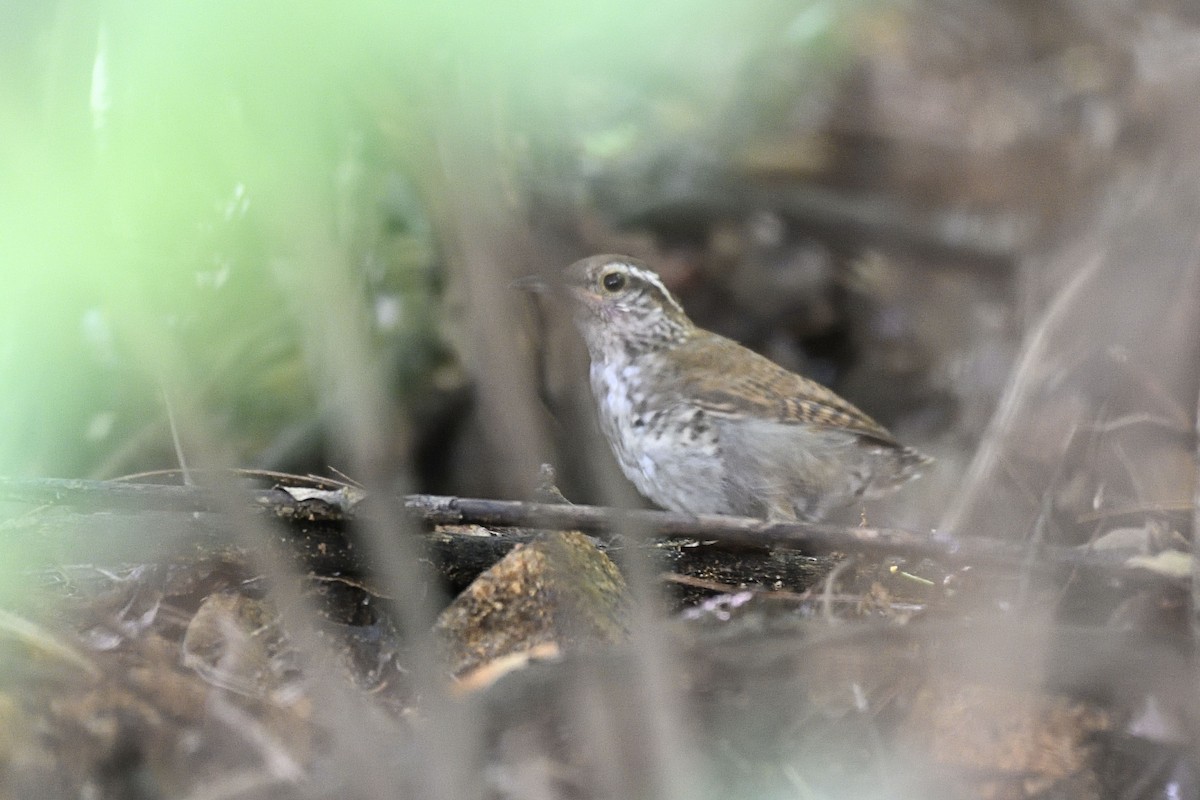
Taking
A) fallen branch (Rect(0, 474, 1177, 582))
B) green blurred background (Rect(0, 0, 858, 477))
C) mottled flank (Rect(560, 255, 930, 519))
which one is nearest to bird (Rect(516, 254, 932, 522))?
mottled flank (Rect(560, 255, 930, 519))

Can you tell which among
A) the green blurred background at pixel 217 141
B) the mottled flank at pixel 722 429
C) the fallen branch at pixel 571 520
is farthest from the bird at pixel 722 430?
the green blurred background at pixel 217 141

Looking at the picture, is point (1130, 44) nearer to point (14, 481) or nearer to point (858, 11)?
point (858, 11)

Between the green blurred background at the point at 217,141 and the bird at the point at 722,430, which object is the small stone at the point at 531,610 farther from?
the bird at the point at 722,430

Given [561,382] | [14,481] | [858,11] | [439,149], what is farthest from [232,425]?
[858,11]

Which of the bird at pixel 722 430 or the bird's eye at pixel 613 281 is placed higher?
the bird's eye at pixel 613 281

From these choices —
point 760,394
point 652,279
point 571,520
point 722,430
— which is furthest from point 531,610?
point 652,279

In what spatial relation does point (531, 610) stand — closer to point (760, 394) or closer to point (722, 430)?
point (722, 430)

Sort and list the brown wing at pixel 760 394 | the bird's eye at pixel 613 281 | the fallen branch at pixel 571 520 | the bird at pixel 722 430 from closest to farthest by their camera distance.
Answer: the fallen branch at pixel 571 520 → the bird at pixel 722 430 → the brown wing at pixel 760 394 → the bird's eye at pixel 613 281
